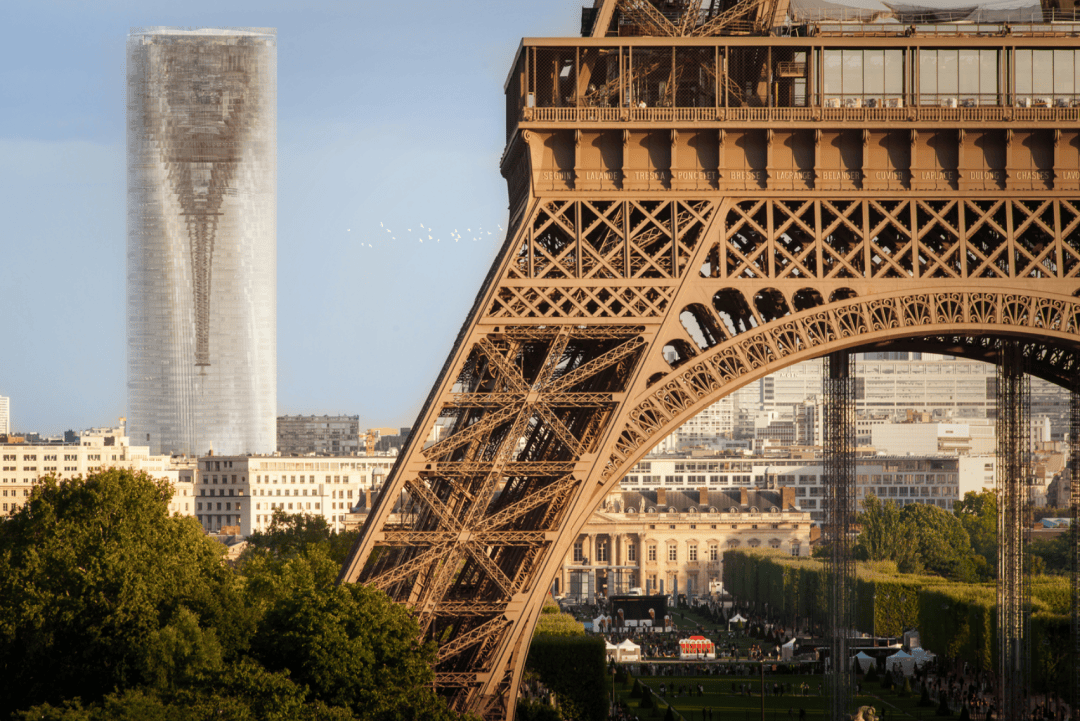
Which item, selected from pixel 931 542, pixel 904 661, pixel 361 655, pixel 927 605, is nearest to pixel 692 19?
pixel 361 655

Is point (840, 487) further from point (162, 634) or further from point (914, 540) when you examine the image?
point (914, 540)

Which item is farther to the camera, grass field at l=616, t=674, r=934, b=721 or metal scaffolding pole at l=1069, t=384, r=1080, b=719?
grass field at l=616, t=674, r=934, b=721

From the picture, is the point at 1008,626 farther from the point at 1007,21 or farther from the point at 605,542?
the point at 605,542

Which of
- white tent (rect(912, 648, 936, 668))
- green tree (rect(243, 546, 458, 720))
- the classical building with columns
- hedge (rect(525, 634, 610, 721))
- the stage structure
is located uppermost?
the stage structure

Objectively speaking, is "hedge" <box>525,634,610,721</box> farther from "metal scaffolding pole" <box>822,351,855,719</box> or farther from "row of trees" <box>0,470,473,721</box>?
"row of trees" <box>0,470,473,721</box>

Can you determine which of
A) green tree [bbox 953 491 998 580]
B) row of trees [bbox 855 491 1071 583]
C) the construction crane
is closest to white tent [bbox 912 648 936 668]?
green tree [bbox 953 491 998 580]

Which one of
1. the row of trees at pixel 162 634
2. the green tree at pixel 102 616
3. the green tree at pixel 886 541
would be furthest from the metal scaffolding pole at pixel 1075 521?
the green tree at pixel 886 541

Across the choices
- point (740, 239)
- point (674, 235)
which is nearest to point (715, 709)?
point (740, 239)
